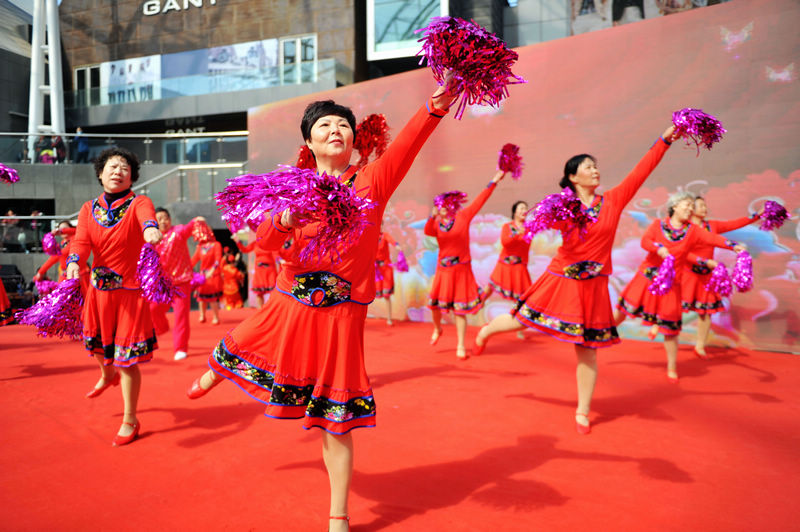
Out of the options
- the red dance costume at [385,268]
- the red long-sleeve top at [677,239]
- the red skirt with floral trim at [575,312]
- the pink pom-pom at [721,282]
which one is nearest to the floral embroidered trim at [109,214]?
the red skirt with floral trim at [575,312]

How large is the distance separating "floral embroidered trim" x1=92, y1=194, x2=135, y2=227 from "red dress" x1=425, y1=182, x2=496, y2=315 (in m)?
3.38

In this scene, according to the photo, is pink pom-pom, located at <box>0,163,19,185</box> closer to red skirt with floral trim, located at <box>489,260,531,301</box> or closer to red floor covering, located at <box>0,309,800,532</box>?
red floor covering, located at <box>0,309,800,532</box>

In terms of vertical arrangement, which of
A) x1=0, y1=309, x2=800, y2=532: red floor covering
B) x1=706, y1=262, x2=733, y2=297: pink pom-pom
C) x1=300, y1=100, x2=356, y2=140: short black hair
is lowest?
x1=0, y1=309, x2=800, y2=532: red floor covering

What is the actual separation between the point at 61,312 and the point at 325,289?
94.6 inches

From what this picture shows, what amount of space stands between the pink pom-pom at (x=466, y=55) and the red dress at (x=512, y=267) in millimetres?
5374

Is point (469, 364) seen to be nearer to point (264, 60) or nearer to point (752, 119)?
point (752, 119)

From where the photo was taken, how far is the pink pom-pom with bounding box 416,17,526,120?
5.88 feet

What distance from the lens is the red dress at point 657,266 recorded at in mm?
5004

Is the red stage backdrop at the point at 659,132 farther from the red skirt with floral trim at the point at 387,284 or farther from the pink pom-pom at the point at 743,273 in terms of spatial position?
the pink pom-pom at the point at 743,273

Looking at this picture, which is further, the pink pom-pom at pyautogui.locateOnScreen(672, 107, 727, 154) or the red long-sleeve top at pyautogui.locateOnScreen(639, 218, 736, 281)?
the red long-sleeve top at pyautogui.locateOnScreen(639, 218, 736, 281)

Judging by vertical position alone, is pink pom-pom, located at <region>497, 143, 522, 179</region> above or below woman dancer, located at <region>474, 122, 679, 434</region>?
above

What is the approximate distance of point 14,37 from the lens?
21.3 m

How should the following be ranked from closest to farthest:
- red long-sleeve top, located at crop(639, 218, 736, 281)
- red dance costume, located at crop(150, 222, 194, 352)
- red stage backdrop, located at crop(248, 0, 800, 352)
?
red long-sleeve top, located at crop(639, 218, 736, 281) → red dance costume, located at crop(150, 222, 194, 352) → red stage backdrop, located at crop(248, 0, 800, 352)

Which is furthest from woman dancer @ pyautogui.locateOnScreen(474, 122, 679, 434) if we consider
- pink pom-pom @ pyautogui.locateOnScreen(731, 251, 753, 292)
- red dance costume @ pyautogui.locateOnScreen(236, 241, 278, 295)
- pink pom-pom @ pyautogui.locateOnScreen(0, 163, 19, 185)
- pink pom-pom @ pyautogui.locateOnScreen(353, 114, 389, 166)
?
red dance costume @ pyautogui.locateOnScreen(236, 241, 278, 295)
